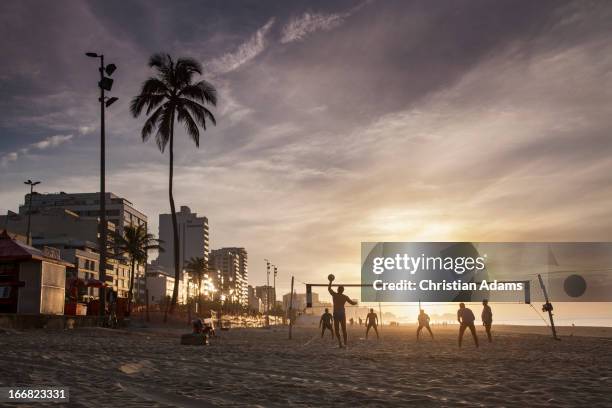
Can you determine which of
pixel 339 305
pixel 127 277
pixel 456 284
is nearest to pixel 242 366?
pixel 339 305

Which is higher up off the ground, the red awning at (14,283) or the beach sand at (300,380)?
the red awning at (14,283)

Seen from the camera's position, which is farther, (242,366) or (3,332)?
(3,332)

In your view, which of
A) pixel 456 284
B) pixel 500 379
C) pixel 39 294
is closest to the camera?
pixel 500 379

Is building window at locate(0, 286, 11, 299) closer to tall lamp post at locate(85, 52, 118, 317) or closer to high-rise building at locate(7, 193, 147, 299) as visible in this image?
tall lamp post at locate(85, 52, 118, 317)

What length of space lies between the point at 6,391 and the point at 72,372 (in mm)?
2164

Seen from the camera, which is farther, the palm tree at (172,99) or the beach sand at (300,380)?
the palm tree at (172,99)

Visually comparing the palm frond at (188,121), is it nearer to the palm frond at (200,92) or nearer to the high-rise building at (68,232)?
the palm frond at (200,92)

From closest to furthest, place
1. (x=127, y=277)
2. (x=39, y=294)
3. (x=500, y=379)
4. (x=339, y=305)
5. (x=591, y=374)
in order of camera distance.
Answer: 1. (x=500, y=379)
2. (x=591, y=374)
3. (x=339, y=305)
4. (x=39, y=294)
5. (x=127, y=277)

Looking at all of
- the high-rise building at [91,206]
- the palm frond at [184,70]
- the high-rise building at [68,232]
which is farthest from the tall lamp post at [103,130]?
Answer: the high-rise building at [91,206]

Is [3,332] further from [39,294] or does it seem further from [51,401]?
[51,401]

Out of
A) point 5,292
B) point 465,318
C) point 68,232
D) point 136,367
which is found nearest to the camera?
point 136,367

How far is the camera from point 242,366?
1088cm

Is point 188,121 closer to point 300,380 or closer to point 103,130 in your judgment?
point 103,130

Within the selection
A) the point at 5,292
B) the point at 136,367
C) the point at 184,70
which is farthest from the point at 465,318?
the point at 184,70
